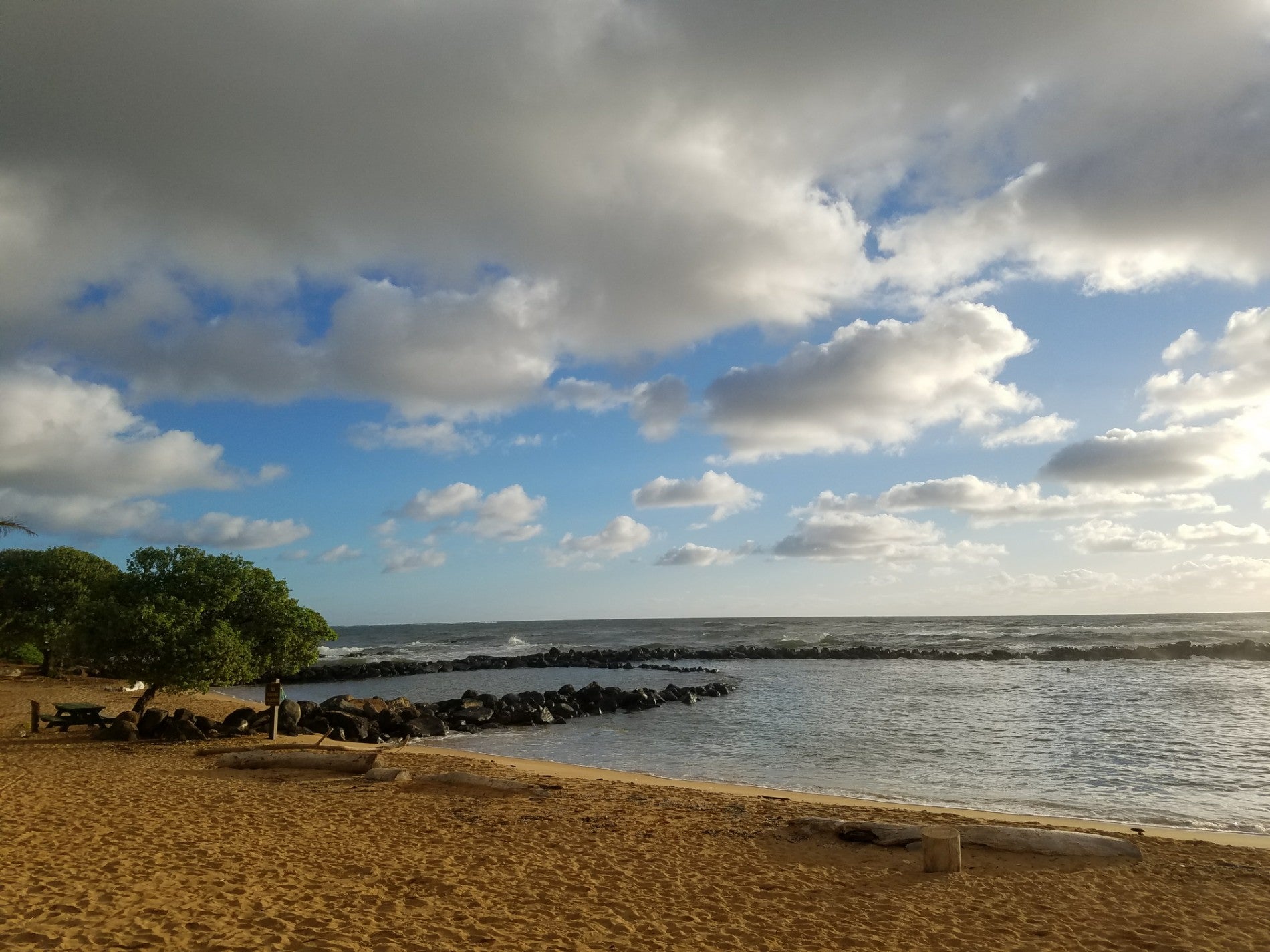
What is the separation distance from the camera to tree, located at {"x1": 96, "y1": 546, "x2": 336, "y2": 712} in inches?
666

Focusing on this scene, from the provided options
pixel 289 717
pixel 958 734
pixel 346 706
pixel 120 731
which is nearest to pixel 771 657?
pixel 958 734

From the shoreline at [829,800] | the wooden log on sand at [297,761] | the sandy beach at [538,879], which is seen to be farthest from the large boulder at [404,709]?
the sandy beach at [538,879]

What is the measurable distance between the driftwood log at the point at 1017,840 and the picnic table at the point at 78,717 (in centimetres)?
1731

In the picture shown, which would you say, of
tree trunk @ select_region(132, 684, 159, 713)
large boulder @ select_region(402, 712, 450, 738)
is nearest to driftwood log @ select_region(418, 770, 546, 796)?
tree trunk @ select_region(132, 684, 159, 713)

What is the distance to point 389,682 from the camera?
147 feet

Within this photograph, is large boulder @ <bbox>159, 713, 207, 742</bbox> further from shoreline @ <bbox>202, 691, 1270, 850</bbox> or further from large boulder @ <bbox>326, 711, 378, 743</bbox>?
large boulder @ <bbox>326, 711, 378, 743</bbox>

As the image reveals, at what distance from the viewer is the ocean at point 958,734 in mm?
14641

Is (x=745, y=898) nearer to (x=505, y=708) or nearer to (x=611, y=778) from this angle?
(x=611, y=778)

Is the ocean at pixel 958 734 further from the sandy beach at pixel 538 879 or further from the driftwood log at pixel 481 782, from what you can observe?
the driftwood log at pixel 481 782

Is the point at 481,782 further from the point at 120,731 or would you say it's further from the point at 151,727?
the point at 120,731

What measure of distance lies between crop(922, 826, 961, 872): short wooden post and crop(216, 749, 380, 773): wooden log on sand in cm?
1004

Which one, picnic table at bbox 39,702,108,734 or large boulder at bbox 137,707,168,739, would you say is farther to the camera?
large boulder at bbox 137,707,168,739

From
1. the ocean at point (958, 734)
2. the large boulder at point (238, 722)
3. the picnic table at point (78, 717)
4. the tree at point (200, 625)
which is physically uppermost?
the tree at point (200, 625)

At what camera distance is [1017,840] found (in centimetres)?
979
